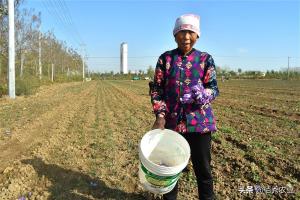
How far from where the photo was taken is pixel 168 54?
11.3ft

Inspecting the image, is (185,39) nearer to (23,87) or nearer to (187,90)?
(187,90)

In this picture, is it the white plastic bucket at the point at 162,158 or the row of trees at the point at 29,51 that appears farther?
the row of trees at the point at 29,51

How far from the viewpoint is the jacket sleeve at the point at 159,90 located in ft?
11.1

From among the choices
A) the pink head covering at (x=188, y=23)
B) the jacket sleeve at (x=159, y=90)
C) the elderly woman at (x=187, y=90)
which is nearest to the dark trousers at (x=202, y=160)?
the elderly woman at (x=187, y=90)

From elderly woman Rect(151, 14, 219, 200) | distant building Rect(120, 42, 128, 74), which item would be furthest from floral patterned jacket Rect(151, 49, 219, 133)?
distant building Rect(120, 42, 128, 74)

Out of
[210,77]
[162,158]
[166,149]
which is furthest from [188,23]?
[162,158]

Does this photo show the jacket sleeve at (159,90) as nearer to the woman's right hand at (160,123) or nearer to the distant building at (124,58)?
the woman's right hand at (160,123)

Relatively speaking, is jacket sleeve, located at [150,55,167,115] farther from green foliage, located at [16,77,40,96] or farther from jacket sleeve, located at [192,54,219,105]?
A: green foliage, located at [16,77,40,96]

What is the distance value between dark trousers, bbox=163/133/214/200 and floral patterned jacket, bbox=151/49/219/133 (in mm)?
93

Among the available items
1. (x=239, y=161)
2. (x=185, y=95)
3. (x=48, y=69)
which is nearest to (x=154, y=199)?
(x=185, y=95)

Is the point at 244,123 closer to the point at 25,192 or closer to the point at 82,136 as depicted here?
the point at 82,136

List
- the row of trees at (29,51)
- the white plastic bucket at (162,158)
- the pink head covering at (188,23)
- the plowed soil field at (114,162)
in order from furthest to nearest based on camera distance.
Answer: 1. the row of trees at (29,51)
2. the plowed soil field at (114,162)
3. the pink head covering at (188,23)
4. the white plastic bucket at (162,158)

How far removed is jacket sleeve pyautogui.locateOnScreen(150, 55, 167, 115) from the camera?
3.39 metres

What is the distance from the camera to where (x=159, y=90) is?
11.4ft
